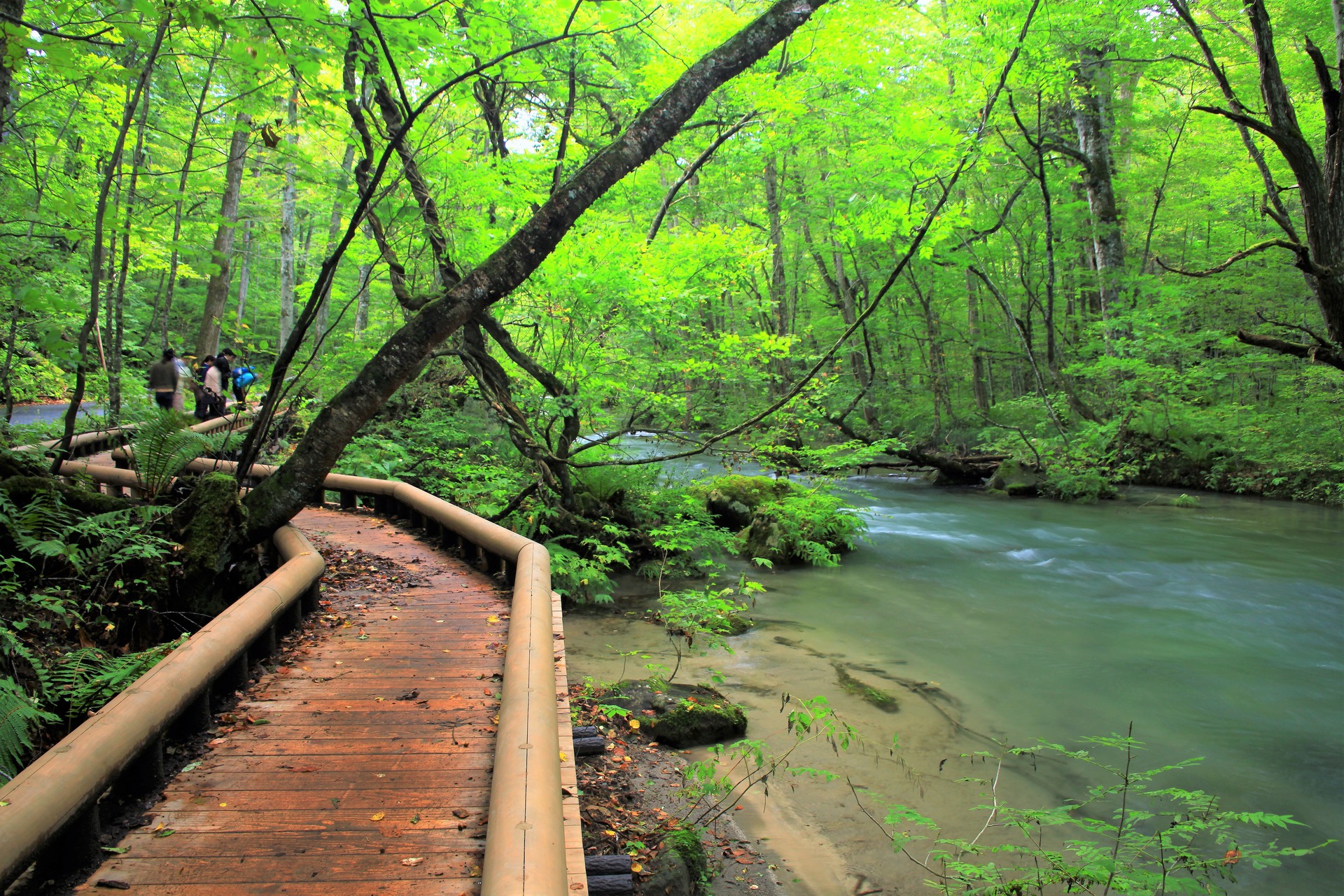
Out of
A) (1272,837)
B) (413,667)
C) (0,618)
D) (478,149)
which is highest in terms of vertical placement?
(478,149)

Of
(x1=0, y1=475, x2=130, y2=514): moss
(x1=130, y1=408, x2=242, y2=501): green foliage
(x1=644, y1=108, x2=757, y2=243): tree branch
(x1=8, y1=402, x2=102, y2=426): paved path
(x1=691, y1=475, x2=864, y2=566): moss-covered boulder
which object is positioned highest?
(x1=644, y1=108, x2=757, y2=243): tree branch

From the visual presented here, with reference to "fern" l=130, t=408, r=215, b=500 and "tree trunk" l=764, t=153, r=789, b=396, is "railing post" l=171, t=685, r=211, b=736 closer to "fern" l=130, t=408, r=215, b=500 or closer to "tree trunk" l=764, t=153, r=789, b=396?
"fern" l=130, t=408, r=215, b=500

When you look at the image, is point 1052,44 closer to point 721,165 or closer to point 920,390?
point 721,165

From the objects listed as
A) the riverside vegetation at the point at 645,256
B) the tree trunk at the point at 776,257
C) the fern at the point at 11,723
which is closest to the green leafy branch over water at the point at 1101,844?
the riverside vegetation at the point at 645,256

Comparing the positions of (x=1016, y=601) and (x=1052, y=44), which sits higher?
(x=1052, y=44)

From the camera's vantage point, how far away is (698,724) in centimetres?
636

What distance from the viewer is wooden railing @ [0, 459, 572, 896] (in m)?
2.24

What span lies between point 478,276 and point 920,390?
75.2ft

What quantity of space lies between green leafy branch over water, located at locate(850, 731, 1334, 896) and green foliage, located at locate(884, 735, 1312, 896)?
0.03 ft

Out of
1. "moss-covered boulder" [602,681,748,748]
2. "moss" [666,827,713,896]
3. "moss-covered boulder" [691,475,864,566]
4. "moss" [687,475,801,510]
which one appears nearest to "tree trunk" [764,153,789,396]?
"moss" [687,475,801,510]

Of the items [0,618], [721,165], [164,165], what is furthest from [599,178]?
[164,165]

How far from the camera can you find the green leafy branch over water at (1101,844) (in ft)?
14.1

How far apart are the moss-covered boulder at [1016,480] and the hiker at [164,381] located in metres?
18.6

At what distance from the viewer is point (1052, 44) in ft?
47.8
